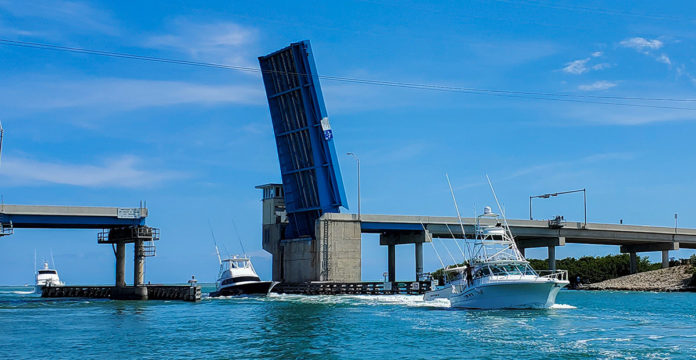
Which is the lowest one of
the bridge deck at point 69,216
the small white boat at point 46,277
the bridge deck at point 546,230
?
the small white boat at point 46,277

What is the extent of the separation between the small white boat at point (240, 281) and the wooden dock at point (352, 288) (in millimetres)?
2917

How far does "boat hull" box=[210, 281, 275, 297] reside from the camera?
201 ft

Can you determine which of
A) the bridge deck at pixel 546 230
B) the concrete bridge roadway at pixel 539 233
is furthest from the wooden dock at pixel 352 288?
the bridge deck at pixel 546 230

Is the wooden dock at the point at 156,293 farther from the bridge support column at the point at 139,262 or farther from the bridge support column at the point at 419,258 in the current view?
the bridge support column at the point at 419,258

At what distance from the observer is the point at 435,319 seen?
36.0 m

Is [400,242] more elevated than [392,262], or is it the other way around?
[400,242]

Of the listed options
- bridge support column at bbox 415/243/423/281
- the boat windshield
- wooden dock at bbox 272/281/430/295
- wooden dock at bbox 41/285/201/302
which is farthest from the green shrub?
the boat windshield

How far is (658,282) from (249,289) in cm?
4058

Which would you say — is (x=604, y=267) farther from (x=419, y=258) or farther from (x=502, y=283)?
(x=502, y=283)

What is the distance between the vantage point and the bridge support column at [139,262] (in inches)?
2180

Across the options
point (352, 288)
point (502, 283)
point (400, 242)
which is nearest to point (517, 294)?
point (502, 283)

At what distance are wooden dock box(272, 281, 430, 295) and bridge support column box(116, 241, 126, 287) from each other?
45.0 feet

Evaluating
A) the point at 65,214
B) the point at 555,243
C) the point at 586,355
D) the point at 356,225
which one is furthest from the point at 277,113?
the point at 586,355

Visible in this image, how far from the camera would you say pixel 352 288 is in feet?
207
